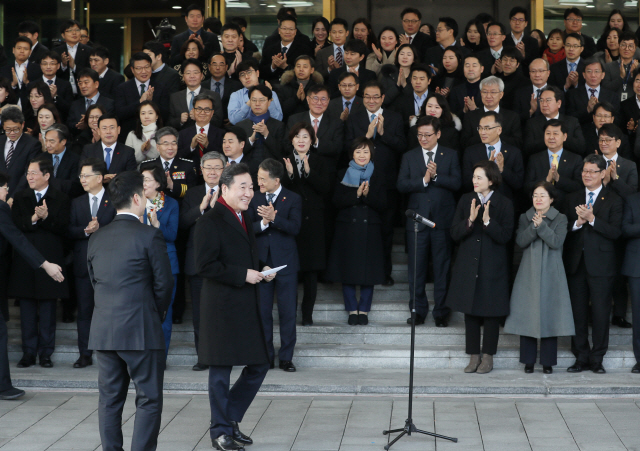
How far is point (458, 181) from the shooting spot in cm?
788

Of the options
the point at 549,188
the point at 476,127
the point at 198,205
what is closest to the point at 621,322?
the point at 549,188

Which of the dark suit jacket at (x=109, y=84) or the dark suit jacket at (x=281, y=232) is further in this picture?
the dark suit jacket at (x=109, y=84)

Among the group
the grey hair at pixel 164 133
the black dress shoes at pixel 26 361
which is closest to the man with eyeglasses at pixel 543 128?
the grey hair at pixel 164 133

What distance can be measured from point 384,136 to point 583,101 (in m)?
2.48

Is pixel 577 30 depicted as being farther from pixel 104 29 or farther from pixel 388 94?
pixel 104 29

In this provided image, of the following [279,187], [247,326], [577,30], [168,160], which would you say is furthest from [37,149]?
[577,30]

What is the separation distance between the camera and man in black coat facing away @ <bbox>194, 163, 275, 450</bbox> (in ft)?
16.7

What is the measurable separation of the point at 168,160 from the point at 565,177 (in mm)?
3948

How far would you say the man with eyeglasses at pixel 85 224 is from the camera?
746 centimetres

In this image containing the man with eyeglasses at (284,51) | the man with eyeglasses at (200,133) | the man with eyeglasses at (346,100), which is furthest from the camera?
the man with eyeglasses at (284,51)

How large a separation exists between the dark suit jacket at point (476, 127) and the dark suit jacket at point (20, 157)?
182 inches

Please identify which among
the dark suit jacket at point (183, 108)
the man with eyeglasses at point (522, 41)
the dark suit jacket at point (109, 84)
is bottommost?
the dark suit jacket at point (183, 108)

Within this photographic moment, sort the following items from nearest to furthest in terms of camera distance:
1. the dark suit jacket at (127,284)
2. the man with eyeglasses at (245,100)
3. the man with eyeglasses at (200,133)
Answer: the dark suit jacket at (127,284), the man with eyeglasses at (200,133), the man with eyeglasses at (245,100)

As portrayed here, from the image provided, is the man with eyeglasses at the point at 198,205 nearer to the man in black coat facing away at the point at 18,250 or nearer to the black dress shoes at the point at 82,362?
the black dress shoes at the point at 82,362
